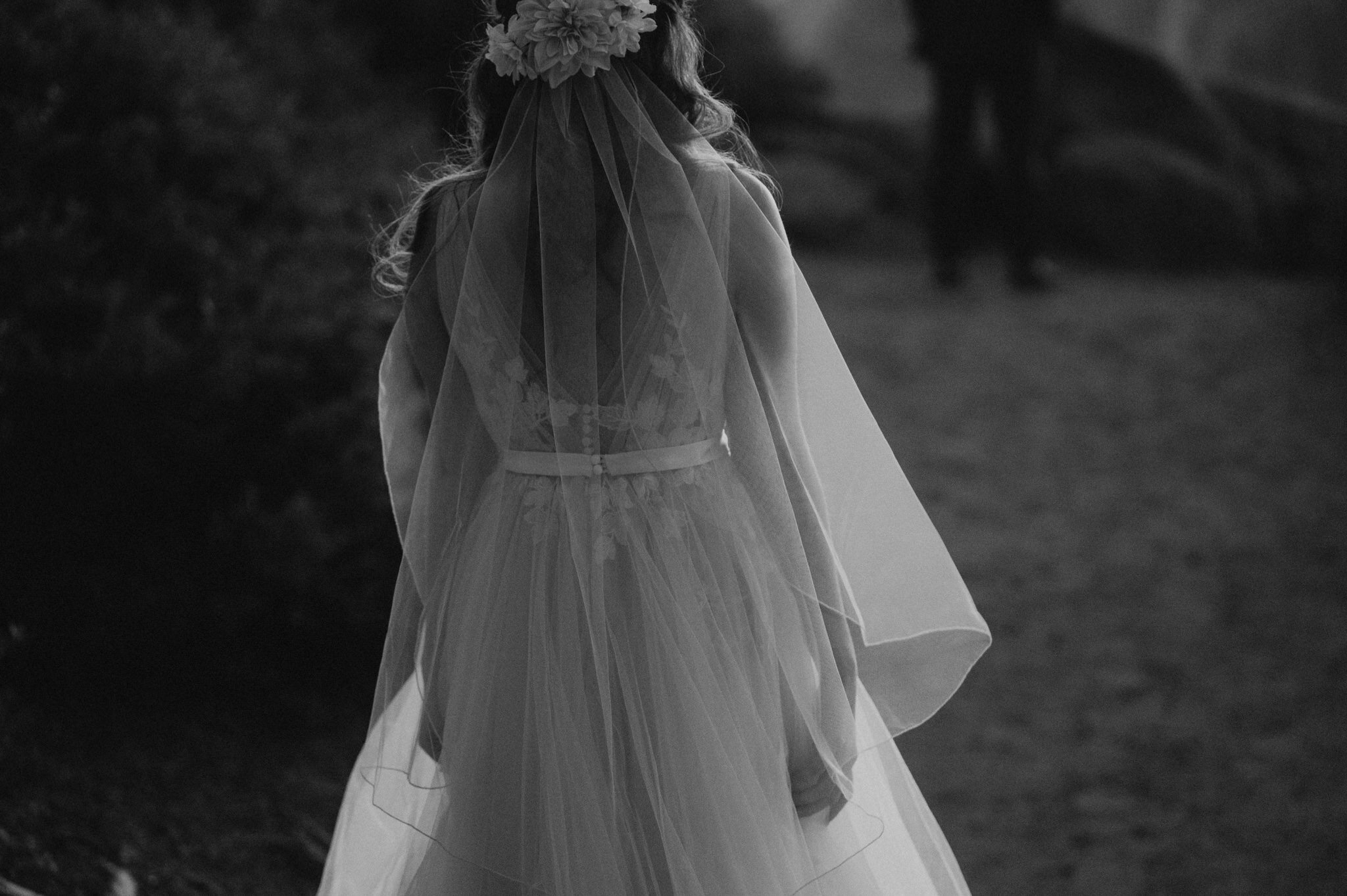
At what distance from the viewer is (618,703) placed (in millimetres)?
1805

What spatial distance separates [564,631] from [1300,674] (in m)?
3.35

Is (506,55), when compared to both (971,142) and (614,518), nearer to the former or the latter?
(614,518)

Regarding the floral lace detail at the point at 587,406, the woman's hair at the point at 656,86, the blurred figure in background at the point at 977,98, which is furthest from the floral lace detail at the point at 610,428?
the blurred figure in background at the point at 977,98

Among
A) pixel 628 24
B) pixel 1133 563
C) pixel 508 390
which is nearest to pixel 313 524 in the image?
pixel 508 390

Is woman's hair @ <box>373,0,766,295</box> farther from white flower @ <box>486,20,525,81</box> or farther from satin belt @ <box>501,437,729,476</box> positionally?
satin belt @ <box>501,437,729,476</box>

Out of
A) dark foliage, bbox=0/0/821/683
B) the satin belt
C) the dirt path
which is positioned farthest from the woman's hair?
the dirt path

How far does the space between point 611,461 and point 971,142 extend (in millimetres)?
7089

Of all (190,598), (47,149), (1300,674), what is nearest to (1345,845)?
(1300,674)

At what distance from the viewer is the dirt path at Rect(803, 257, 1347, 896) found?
137 inches

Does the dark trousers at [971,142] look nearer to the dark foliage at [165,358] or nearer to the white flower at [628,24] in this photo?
the dark foliage at [165,358]

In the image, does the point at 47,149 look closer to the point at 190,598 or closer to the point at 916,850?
Answer: the point at 190,598

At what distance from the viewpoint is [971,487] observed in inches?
233

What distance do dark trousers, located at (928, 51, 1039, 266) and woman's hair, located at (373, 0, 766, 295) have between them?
640 cm

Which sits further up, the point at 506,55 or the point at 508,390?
the point at 506,55
